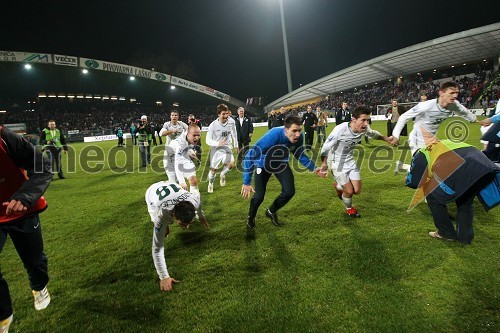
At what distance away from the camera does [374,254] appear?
4035 millimetres

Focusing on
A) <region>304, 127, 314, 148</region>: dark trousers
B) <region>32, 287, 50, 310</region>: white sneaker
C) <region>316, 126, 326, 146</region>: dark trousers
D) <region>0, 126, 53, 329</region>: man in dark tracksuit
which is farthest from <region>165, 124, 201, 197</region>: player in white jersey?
<region>316, 126, 326, 146</region>: dark trousers

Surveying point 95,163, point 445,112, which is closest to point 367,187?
point 445,112

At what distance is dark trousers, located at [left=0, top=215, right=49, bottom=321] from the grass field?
46cm

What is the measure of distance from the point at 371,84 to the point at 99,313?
5280 centimetres

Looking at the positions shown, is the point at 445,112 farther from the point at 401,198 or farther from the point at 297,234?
the point at 297,234

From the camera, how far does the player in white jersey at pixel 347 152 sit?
5367mm

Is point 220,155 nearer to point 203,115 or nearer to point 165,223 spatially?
point 165,223

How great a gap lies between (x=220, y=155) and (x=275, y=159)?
3747mm

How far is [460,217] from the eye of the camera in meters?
3.93

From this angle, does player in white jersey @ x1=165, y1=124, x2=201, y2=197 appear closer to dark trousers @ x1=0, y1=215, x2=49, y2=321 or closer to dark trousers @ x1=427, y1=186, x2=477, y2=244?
dark trousers @ x1=0, y1=215, x2=49, y2=321

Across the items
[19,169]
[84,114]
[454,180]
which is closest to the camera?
[19,169]

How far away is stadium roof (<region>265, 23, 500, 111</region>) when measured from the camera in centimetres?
2861

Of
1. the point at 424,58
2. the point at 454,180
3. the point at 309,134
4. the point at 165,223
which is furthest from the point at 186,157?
the point at 424,58

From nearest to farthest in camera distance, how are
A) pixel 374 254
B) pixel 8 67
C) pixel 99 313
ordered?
pixel 99 313 → pixel 374 254 → pixel 8 67
